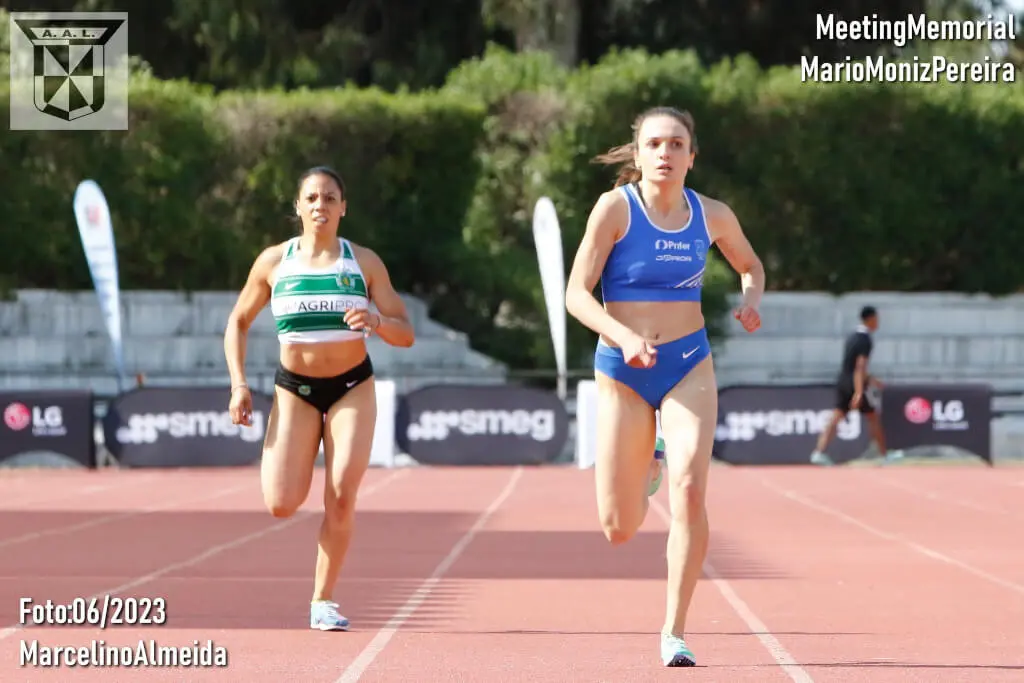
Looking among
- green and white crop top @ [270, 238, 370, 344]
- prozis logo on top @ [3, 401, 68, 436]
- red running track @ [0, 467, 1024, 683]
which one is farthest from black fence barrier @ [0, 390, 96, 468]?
green and white crop top @ [270, 238, 370, 344]

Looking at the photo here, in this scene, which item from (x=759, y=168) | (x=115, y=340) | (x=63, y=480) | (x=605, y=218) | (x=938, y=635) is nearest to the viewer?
(x=605, y=218)

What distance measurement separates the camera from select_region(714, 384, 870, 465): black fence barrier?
23.4 m

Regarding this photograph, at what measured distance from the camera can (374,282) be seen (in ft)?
28.1

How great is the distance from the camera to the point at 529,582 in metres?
10.9

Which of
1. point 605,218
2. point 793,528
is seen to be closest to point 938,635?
point 605,218

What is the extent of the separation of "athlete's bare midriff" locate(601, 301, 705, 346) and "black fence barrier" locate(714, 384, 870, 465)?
1586 cm

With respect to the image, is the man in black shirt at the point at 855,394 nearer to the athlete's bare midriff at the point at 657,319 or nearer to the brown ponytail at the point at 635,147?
the brown ponytail at the point at 635,147

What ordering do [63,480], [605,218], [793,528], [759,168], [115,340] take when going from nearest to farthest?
[605,218]
[793,528]
[63,480]
[115,340]
[759,168]

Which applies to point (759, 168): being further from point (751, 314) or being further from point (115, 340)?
point (751, 314)

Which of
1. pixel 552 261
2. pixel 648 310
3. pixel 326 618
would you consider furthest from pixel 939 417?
pixel 648 310

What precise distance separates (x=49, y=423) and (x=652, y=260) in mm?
16419

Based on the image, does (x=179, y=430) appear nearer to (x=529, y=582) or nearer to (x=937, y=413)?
(x=937, y=413)

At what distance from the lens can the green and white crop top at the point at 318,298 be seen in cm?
841

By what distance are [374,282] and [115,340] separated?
16256 millimetres
